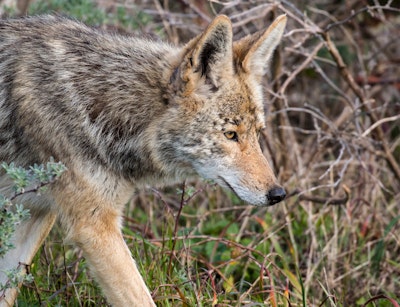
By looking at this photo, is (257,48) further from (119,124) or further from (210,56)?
(119,124)

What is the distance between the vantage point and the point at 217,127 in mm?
4039

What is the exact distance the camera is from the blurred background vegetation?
182 inches

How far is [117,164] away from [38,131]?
478 millimetres

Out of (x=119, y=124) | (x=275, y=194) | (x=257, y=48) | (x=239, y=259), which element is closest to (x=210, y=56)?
(x=257, y=48)

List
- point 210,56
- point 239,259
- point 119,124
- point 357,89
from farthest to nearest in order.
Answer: point 357,89, point 239,259, point 119,124, point 210,56

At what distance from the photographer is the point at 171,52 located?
14.3 feet

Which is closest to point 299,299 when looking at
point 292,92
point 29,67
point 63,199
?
point 63,199

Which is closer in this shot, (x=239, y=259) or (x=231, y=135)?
(x=231, y=135)

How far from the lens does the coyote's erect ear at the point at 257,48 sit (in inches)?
165

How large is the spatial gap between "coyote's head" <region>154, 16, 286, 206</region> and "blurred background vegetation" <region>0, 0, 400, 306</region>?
17.0 inches

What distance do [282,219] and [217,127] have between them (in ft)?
6.68

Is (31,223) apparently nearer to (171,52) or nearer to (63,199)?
(63,199)

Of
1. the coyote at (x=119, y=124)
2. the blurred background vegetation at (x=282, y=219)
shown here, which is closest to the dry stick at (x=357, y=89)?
the blurred background vegetation at (x=282, y=219)

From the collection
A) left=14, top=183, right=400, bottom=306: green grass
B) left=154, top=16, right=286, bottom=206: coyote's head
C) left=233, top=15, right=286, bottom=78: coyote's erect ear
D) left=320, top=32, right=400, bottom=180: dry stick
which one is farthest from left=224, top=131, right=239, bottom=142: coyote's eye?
left=320, top=32, right=400, bottom=180: dry stick
